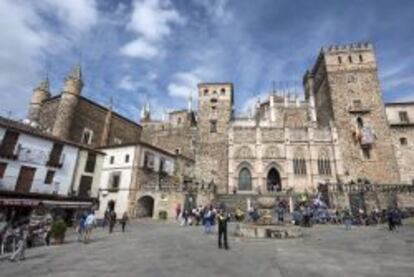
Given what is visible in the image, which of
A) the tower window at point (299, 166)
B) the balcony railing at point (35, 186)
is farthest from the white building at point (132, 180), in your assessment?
the tower window at point (299, 166)

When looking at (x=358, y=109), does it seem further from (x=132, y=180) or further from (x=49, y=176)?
(x=49, y=176)

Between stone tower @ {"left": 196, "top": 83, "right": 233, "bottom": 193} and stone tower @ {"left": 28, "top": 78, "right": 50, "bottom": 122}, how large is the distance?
21.9 meters

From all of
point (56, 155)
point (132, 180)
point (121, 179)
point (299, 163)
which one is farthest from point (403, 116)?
point (56, 155)

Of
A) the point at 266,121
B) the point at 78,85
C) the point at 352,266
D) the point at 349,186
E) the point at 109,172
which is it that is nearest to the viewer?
the point at 352,266

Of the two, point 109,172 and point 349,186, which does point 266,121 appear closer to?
point 349,186

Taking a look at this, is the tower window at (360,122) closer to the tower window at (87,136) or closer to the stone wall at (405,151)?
the stone wall at (405,151)

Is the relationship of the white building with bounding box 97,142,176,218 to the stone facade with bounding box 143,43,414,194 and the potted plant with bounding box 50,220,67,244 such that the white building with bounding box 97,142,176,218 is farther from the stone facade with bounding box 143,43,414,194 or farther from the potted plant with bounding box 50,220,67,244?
the potted plant with bounding box 50,220,67,244

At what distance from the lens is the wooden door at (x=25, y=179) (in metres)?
22.1

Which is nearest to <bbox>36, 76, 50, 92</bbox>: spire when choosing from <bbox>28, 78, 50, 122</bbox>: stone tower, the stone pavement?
<bbox>28, 78, 50, 122</bbox>: stone tower

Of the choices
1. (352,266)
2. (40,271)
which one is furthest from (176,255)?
(352,266)

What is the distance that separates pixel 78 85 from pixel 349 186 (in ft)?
108

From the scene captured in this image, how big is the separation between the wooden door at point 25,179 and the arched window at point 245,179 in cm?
2287

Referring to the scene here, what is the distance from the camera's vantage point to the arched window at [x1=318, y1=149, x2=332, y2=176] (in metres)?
35.0

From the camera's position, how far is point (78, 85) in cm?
3547
